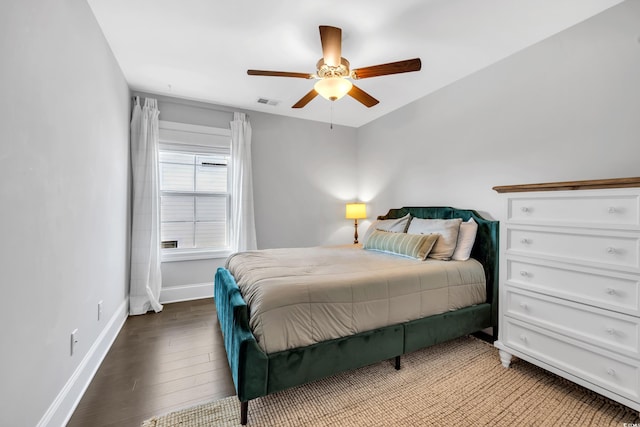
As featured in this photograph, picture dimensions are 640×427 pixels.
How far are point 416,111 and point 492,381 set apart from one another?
2981mm

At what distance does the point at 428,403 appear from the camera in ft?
5.50

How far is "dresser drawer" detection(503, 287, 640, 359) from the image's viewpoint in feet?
4.88

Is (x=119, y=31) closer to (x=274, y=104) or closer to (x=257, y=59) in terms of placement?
(x=257, y=59)

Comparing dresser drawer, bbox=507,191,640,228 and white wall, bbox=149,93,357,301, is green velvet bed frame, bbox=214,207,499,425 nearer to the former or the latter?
dresser drawer, bbox=507,191,640,228

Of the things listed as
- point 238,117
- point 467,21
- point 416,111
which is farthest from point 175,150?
point 467,21

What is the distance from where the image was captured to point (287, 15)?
6.53 ft

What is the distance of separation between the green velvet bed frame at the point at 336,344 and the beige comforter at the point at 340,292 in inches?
2.1

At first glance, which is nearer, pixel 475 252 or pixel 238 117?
pixel 475 252

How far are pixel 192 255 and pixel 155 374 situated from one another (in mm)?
1808

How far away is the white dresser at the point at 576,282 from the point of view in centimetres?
149

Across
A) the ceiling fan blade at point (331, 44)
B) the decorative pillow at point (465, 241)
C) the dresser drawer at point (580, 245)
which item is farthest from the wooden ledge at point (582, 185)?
the ceiling fan blade at point (331, 44)

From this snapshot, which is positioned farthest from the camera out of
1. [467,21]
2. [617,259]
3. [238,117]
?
[238,117]

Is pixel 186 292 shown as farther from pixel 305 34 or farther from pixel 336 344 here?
pixel 305 34

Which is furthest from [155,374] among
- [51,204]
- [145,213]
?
[145,213]
